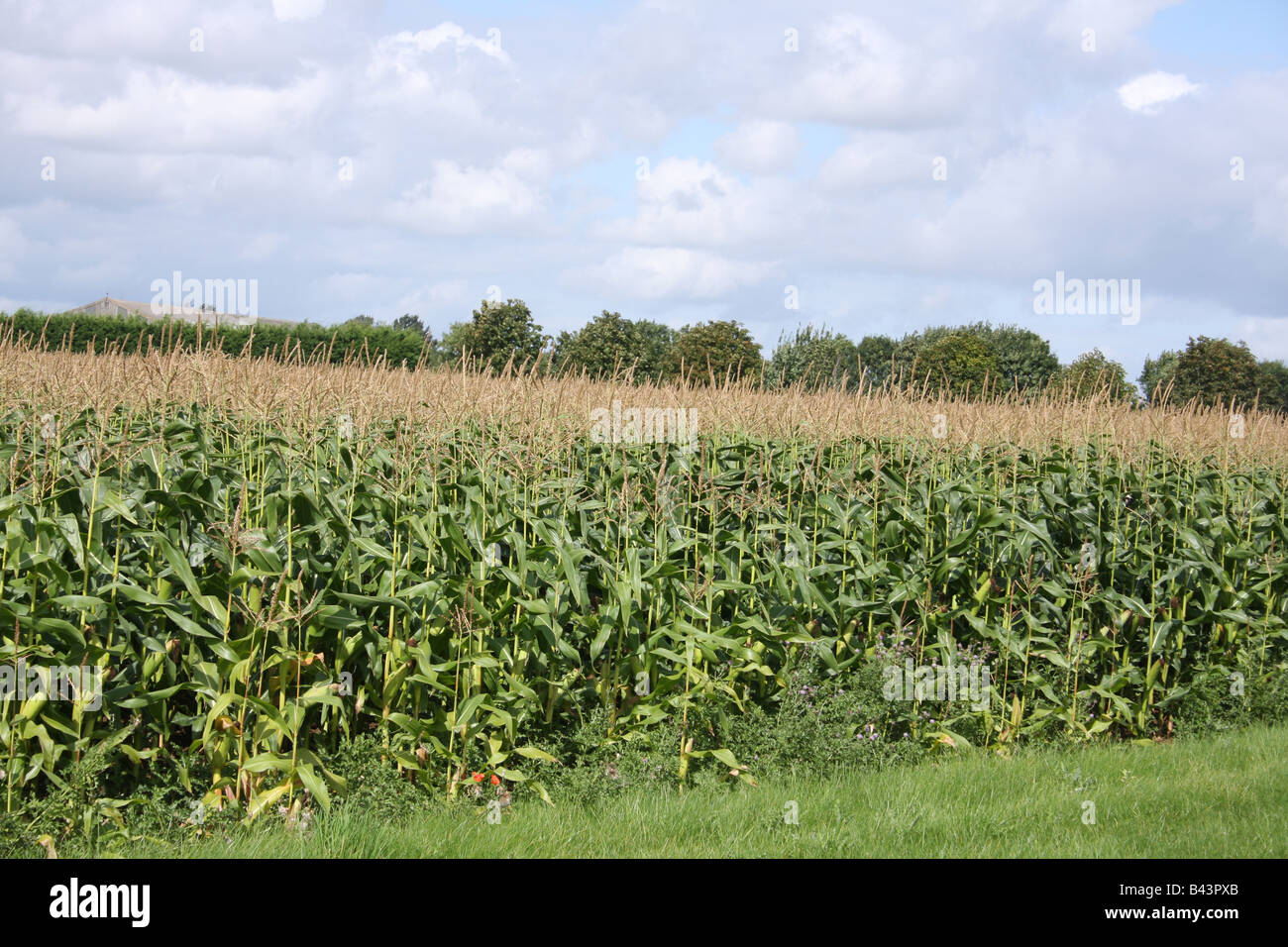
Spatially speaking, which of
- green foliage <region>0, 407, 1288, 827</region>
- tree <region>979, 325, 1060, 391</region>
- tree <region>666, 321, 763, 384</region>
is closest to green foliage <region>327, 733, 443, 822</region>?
green foliage <region>0, 407, 1288, 827</region>

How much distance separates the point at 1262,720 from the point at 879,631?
3231 mm

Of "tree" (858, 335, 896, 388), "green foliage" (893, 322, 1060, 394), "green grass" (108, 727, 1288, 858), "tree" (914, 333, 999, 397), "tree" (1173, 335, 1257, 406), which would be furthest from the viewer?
"tree" (858, 335, 896, 388)

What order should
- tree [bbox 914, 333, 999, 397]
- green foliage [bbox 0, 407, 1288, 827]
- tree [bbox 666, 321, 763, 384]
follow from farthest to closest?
tree [bbox 914, 333, 999, 397]
tree [bbox 666, 321, 763, 384]
green foliage [bbox 0, 407, 1288, 827]

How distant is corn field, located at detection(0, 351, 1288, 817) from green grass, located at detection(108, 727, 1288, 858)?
0.31m

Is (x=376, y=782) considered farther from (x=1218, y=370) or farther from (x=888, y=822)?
(x=1218, y=370)

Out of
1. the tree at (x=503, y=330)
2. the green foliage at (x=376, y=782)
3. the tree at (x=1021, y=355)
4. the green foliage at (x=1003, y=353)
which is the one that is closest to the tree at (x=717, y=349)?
the tree at (x=503, y=330)

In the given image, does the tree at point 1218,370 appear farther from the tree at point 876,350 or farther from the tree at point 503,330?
the tree at point 503,330

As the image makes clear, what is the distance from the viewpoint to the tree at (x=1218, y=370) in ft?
117

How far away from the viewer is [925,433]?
295 inches

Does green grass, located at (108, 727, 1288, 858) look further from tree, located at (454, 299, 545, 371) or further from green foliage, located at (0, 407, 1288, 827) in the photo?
tree, located at (454, 299, 545, 371)

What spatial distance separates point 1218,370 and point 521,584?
38.7 meters

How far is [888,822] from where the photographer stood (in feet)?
14.8

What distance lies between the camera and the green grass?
4.01 meters
